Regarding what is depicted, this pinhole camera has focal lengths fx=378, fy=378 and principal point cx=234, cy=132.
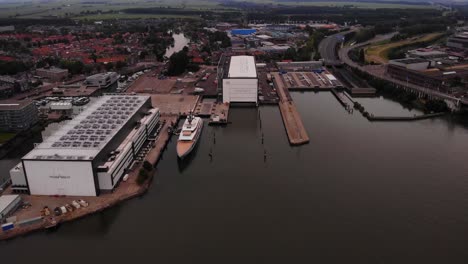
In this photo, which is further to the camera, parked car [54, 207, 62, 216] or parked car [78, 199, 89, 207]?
parked car [78, 199, 89, 207]

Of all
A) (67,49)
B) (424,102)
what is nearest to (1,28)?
(67,49)

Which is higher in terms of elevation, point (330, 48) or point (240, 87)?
point (240, 87)

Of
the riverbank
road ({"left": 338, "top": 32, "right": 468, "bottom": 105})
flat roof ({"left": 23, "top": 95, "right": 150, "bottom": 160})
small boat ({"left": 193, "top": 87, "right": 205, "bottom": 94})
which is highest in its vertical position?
flat roof ({"left": 23, "top": 95, "right": 150, "bottom": 160})

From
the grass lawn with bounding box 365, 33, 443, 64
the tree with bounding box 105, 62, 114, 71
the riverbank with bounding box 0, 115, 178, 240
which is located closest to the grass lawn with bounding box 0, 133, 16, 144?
the riverbank with bounding box 0, 115, 178, 240

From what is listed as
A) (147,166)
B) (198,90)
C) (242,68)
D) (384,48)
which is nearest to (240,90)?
(242,68)

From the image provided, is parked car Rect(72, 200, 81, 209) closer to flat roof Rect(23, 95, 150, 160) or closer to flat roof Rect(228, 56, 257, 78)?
flat roof Rect(23, 95, 150, 160)

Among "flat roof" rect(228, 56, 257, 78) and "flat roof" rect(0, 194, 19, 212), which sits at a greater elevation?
"flat roof" rect(228, 56, 257, 78)

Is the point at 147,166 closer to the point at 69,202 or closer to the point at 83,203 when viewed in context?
the point at 83,203

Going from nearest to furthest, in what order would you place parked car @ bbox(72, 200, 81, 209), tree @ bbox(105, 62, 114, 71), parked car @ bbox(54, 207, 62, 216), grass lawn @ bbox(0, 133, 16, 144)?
parked car @ bbox(54, 207, 62, 216) → parked car @ bbox(72, 200, 81, 209) → grass lawn @ bbox(0, 133, 16, 144) → tree @ bbox(105, 62, 114, 71)
